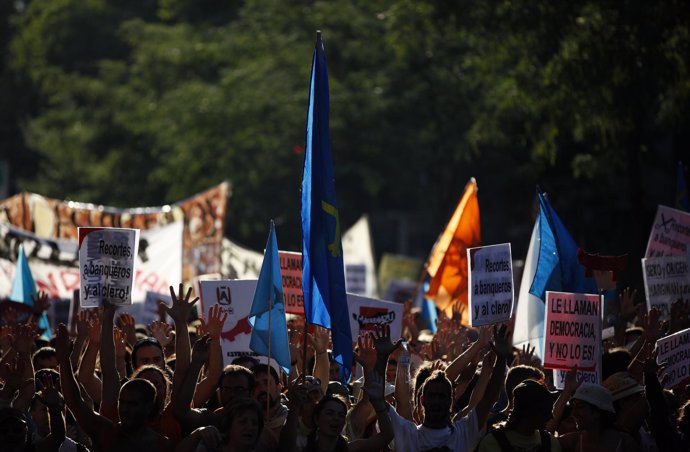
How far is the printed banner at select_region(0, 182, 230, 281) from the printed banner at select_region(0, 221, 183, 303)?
1620mm

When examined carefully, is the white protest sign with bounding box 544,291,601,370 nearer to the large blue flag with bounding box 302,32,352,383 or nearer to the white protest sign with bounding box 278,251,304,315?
the large blue flag with bounding box 302,32,352,383

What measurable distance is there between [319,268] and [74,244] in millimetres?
7999

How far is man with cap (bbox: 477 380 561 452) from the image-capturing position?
6781mm

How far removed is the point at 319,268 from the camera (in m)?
8.47

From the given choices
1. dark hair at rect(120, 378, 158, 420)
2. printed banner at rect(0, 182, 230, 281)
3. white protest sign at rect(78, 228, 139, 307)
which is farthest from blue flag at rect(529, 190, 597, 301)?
printed banner at rect(0, 182, 230, 281)

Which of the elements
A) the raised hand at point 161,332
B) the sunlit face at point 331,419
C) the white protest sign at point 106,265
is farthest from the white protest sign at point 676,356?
the white protest sign at point 106,265

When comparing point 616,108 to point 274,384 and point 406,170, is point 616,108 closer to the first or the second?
point 274,384

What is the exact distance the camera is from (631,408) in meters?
7.68

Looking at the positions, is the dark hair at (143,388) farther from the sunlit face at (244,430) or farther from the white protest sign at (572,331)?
the white protest sign at (572,331)

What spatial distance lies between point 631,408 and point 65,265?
926 centimetres

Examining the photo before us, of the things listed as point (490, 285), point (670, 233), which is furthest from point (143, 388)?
point (670, 233)

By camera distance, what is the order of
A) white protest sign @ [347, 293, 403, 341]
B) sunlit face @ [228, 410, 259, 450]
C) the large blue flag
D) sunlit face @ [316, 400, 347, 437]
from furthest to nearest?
white protest sign @ [347, 293, 403, 341]
the large blue flag
sunlit face @ [316, 400, 347, 437]
sunlit face @ [228, 410, 259, 450]

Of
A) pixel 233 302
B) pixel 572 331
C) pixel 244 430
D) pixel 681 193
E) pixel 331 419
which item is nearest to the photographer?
pixel 244 430

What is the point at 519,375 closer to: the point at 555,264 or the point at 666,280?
the point at 555,264
